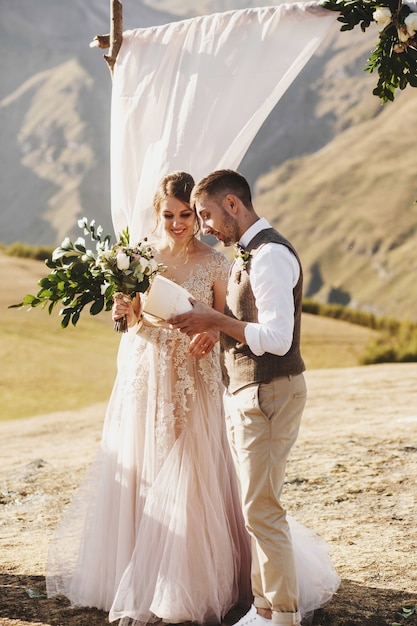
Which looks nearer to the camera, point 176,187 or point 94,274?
point 94,274

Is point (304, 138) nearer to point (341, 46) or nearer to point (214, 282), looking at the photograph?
point (341, 46)

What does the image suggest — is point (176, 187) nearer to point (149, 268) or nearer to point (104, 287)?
point (149, 268)

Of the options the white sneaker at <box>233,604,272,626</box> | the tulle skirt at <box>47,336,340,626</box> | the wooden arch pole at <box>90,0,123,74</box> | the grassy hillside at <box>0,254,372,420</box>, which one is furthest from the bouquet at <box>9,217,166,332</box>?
the grassy hillside at <box>0,254,372,420</box>

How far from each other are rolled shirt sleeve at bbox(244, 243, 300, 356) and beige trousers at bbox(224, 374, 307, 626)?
10.7 inches

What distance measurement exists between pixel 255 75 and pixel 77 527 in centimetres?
271

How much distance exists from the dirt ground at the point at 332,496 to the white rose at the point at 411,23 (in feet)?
9.73

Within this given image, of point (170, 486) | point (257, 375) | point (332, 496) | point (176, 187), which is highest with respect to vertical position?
point (176, 187)

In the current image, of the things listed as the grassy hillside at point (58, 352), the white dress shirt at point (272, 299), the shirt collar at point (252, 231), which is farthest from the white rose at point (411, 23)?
the grassy hillside at point (58, 352)

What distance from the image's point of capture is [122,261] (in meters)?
3.73

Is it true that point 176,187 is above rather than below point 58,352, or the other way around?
below

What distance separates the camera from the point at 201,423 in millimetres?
4273

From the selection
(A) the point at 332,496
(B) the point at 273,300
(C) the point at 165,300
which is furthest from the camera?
(A) the point at 332,496

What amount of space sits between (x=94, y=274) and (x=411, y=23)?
79.7 inches

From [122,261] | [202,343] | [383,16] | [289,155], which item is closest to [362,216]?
[289,155]
